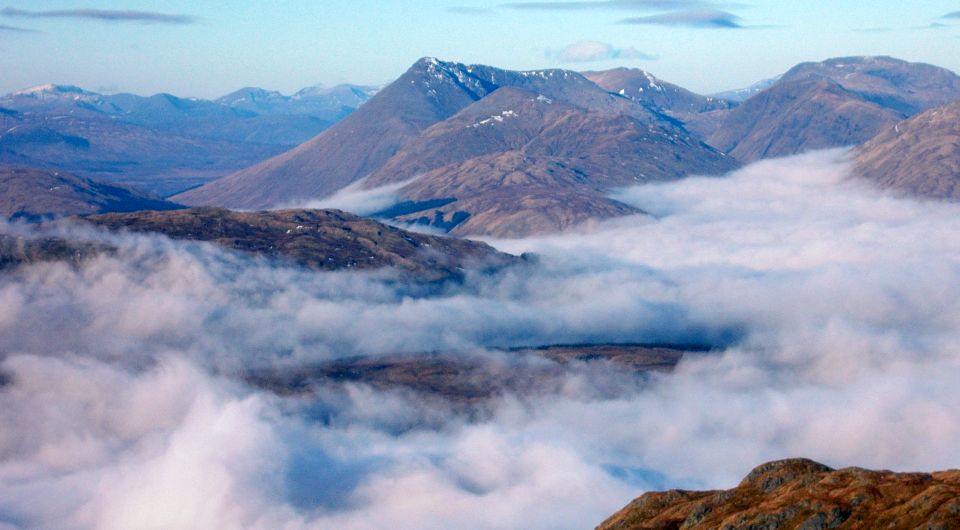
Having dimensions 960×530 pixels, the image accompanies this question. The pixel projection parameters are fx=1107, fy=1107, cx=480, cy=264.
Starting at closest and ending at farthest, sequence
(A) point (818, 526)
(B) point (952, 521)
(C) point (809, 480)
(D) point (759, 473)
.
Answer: (B) point (952, 521) < (A) point (818, 526) < (C) point (809, 480) < (D) point (759, 473)

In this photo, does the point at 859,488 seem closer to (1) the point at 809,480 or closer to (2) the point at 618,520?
(1) the point at 809,480

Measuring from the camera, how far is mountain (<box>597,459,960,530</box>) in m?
154

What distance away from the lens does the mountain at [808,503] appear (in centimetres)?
15412

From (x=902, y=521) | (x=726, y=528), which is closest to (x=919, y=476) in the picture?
(x=902, y=521)

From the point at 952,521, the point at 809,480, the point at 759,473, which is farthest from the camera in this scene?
the point at 759,473

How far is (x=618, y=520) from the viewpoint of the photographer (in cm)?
19300

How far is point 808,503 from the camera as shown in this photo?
167m

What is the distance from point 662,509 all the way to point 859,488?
36.6m

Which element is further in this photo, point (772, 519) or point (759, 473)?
point (759, 473)

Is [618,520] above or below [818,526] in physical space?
below

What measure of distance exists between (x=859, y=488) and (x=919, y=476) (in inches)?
395

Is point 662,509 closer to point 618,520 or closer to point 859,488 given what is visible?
point 618,520

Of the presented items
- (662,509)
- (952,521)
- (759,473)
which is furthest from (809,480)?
(952,521)

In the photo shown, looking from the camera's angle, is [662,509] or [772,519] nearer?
[772,519]
